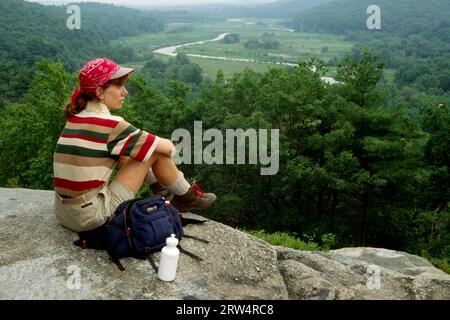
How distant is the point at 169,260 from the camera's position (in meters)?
4.83

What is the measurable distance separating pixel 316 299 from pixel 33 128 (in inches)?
883

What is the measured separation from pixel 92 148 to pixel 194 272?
5.90 feet

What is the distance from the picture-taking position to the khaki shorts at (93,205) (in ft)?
16.7

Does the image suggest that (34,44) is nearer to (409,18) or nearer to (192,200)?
(192,200)

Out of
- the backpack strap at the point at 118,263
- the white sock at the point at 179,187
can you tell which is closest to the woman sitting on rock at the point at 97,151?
the backpack strap at the point at 118,263

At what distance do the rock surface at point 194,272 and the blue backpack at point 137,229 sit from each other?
0.16 meters

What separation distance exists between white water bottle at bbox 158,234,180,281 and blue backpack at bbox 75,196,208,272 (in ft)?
0.60

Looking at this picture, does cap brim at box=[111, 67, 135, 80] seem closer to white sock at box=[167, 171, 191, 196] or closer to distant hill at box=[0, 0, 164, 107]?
white sock at box=[167, 171, 191, 196]

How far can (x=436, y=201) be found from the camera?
2638cm

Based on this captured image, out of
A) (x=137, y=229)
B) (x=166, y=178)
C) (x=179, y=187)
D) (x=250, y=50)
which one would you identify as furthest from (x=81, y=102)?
(x=250, y=50)

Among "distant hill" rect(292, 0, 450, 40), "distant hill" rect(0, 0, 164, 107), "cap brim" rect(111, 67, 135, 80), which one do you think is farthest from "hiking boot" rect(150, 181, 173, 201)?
"distant hill" rect(292, 0, 450, 40)

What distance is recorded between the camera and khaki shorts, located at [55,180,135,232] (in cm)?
510

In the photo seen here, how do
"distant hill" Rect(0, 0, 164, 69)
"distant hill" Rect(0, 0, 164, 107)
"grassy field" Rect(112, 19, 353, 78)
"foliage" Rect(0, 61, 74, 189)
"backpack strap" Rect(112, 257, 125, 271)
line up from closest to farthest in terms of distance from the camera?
"backpack strap" Rect(112, 257, 125, 271), "foliage" Rect(0, 61, 74, 189), "distant hill" Rect(0, 0, 164, 107), "distant hill" Rect(0, 0, 164, 69), "grassy field" Rect(112, 19, 353, 78)

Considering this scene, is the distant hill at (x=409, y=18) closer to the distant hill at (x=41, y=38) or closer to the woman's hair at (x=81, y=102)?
the distant hill at (x=41, y=38)
